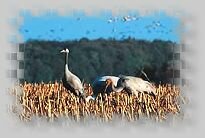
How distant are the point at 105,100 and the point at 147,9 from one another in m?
0.51

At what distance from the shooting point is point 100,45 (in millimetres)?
2836

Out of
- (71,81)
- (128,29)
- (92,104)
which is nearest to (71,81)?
(71,81)

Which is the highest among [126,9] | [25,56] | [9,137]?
[126,9]

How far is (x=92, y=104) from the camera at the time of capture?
286 centimetres

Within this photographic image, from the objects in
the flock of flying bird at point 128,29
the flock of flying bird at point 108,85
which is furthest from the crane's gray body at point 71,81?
the flock of flying bird at point 128,29

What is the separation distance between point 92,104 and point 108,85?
0.42 feet

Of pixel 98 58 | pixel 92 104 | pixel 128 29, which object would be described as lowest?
pixel 92 104

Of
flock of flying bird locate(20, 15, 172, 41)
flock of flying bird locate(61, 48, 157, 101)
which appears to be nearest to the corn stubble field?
flock of flying bird locate(61, 48, 157, 101)

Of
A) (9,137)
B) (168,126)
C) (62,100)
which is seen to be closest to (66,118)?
(62,100)

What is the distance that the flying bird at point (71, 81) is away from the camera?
284cm

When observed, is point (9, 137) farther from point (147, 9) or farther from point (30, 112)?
point (147, 9)

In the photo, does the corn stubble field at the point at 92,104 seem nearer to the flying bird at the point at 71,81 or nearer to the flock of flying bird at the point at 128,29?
the flying bird at the point at 71,81

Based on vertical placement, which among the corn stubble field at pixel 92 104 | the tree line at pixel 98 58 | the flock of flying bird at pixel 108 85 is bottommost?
the corn stubble field at pixel 92 104

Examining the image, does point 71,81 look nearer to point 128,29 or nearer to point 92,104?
point 92,104
